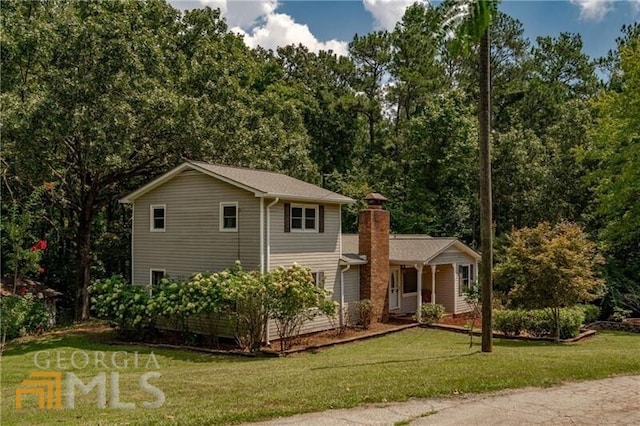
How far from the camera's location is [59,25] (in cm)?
2036

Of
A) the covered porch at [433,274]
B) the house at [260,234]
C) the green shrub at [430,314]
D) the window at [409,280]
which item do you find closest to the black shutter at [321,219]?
the house at [260,234]

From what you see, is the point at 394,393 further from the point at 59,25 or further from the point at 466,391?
the point at 59,25

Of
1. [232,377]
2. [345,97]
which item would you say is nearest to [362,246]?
[232,377]

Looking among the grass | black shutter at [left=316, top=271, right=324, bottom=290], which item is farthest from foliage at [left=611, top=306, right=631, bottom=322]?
black shutter at [left=316, top=271, right=324, bottom=290]

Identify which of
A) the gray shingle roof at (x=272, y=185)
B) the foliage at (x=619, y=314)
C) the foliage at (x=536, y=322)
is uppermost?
the gray shingle roof at (x=272, y=185)

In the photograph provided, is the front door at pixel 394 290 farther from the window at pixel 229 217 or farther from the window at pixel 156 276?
the window at pixel 156 276

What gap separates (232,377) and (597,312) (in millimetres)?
18679

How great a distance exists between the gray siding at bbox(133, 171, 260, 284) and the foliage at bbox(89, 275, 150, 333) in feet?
6.02

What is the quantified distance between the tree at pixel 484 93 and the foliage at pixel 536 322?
581cm

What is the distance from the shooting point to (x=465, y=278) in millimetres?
24812

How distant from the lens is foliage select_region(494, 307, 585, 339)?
17.7m

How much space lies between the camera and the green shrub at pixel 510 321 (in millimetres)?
17906

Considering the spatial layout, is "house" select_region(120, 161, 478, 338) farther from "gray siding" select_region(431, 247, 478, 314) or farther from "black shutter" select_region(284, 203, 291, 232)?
"gray siding" select_region(431, 247, 478, 314)

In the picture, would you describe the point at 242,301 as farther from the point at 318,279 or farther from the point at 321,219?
the point at 321,219
